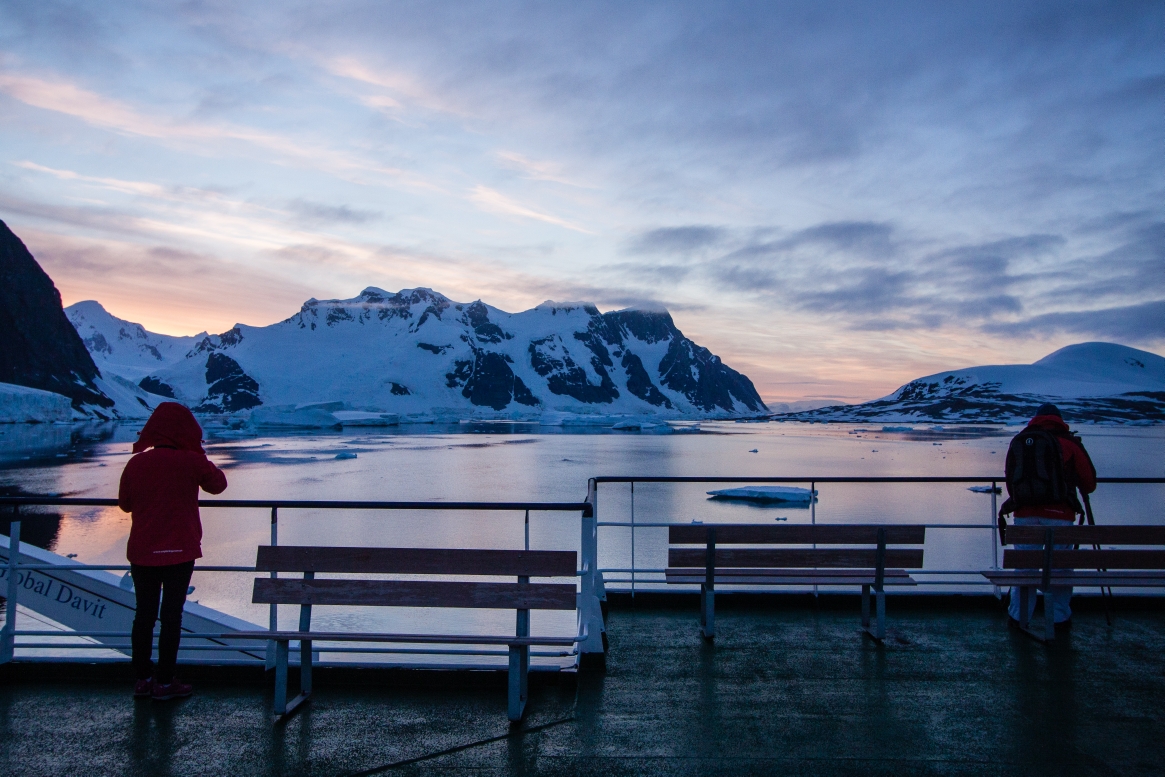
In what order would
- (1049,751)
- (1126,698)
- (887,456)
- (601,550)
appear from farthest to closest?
(887,456) < (601,550) < (1126,698) < (1049,751)

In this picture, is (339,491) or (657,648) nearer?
(657,648)

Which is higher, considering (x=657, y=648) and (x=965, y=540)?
(x=657, y=648)

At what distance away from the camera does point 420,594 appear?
12.1ft

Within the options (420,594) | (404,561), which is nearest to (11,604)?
(404,561)

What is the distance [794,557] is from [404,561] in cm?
247

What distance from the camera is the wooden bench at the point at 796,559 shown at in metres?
4.82

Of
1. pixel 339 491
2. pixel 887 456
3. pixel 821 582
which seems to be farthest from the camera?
pixel 887 456

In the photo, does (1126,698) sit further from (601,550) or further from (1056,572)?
(601,550)

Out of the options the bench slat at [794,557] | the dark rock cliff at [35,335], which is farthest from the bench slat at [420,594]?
the dark rock cliff at [35,335]

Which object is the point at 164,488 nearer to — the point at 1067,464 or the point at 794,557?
the point at 794,557

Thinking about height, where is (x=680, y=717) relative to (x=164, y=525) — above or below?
below

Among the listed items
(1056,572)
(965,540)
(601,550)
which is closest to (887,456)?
(965,540)

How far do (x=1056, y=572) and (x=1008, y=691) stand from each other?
1228mm

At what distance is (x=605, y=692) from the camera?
4.10 meters
